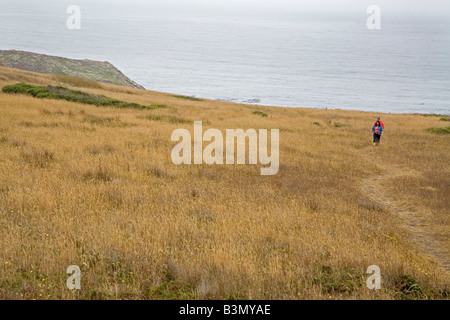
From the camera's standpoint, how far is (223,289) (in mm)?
5684

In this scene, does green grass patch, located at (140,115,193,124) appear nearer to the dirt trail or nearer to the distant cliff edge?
the dirt trail

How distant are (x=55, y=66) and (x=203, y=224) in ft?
212

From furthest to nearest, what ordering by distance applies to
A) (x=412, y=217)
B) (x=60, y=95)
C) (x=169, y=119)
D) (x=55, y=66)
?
(x=55, y=66) < (x=60, y=95) < (x=169, y=119) < (x=412, y=217)

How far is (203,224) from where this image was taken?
8.55 metres

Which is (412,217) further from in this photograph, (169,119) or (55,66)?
(55,66)

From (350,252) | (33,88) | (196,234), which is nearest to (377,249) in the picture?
(350,252)

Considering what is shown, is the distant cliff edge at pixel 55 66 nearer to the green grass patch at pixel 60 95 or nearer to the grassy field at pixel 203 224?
the green grass patch at pixel 60 95

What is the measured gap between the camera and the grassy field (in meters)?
5.95

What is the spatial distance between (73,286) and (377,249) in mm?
5611

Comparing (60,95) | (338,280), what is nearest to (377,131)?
(338,280)

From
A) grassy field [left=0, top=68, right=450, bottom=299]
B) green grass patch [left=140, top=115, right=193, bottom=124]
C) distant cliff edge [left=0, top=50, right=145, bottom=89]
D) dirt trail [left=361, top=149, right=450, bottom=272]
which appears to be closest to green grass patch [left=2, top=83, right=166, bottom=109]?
green grass patch [left=140, top=115, right=193, bottom=124]

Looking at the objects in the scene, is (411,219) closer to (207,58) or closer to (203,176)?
(203,176)

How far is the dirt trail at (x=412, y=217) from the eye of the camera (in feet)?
29.7

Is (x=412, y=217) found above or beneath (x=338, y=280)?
beneath
